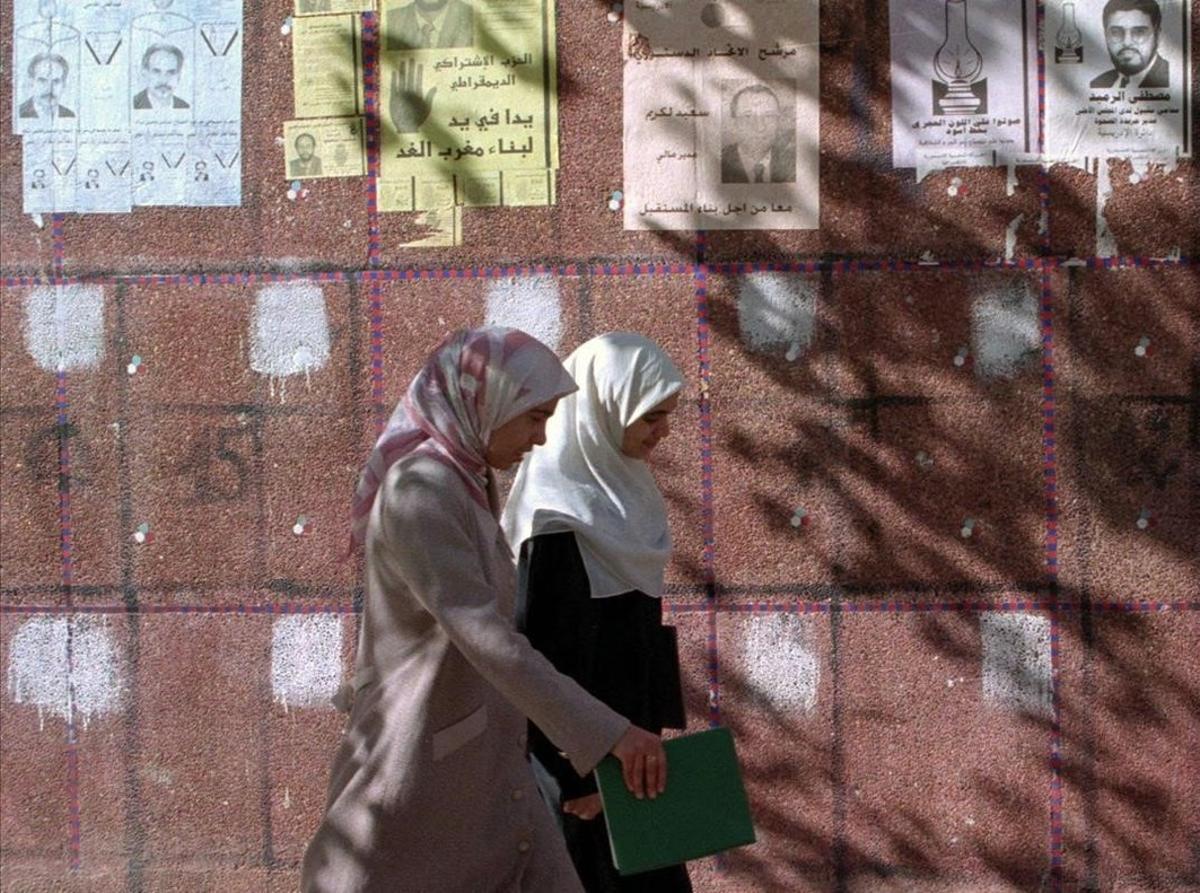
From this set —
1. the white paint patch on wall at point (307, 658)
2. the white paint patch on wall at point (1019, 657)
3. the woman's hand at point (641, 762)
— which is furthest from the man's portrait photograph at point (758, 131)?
the woman's hand at point (641, 762)

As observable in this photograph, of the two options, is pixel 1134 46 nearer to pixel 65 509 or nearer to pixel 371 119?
pixel 371 119

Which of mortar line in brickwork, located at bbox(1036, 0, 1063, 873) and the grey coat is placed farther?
mortar line in brickwork, located at bbox(1036, 0, 1063, 873)

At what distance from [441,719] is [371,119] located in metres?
2.24

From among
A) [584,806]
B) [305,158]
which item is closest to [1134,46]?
[305,158]

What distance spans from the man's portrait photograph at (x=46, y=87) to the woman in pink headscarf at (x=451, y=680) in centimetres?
227

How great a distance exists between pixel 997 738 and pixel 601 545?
1.60 m

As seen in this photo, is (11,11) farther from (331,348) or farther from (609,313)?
(609,313)

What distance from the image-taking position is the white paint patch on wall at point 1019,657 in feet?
14.6

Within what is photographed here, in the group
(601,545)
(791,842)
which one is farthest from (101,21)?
(791,842)

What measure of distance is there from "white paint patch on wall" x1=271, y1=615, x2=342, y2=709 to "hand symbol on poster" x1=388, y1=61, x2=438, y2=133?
136 centimetres

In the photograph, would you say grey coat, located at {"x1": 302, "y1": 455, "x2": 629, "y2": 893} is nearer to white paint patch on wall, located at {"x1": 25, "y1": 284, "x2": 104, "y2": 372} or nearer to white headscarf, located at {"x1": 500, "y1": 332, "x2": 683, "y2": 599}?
white headscarf, located at {"x1": 500, "y1": 332, "x2": 683, "y2": 599}

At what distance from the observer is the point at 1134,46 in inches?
173

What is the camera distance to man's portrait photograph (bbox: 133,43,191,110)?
466 cm

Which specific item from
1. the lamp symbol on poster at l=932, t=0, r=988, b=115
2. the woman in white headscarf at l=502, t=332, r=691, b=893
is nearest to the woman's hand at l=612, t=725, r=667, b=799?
the woman in white headscarf at l=502, t=332, r=691, b=893
